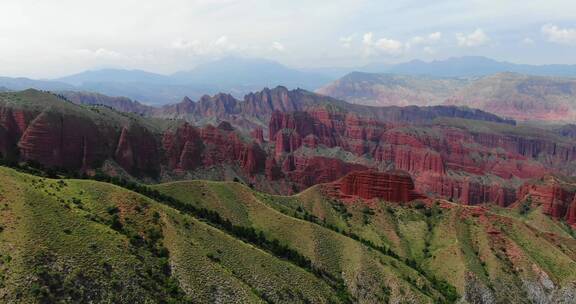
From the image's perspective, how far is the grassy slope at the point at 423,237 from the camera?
128m

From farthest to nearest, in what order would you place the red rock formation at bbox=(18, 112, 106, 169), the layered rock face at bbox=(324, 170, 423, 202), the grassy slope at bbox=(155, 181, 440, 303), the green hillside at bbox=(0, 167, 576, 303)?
the red rock formation at bbox=(18, 112, 106, 169), the layered rock face at bbox=(324, 170, 423, 202), the grassy slope at bbox=(155, 181, 440, 303), the green hillside at bbox=(0, 167, 576, 303)

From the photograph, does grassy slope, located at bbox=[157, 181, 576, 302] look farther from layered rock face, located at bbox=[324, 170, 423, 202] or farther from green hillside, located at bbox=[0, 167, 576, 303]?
layered rock face, located at bbox=[324, 170, 423, 202]

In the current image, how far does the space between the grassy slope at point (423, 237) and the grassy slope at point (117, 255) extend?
19.2m

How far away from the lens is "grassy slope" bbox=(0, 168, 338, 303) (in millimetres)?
79688

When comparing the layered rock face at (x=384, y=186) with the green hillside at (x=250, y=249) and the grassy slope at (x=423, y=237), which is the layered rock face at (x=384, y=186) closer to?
the green hillside at (x=250, y=249)

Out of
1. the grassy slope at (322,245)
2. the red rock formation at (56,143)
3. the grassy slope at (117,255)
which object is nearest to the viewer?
the grassy slope at (117,255)

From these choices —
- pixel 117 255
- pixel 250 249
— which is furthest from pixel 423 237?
pixel 117 255

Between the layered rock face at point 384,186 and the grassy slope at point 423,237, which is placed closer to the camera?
the grassy slope at point 423,237

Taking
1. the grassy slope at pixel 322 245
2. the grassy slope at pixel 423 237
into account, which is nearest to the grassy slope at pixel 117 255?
the grassy slope at pixel 322 245

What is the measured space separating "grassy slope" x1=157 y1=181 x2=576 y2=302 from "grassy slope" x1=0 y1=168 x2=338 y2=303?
62.8 ft

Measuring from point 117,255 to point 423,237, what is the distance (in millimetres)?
91571

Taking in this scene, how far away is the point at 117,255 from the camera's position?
8831 cm

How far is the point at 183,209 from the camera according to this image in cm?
12600

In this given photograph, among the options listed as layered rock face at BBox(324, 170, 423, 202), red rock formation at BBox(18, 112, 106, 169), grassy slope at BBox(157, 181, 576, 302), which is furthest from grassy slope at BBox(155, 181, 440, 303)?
red rock formation at BBox(18, 112, 106, 169)
